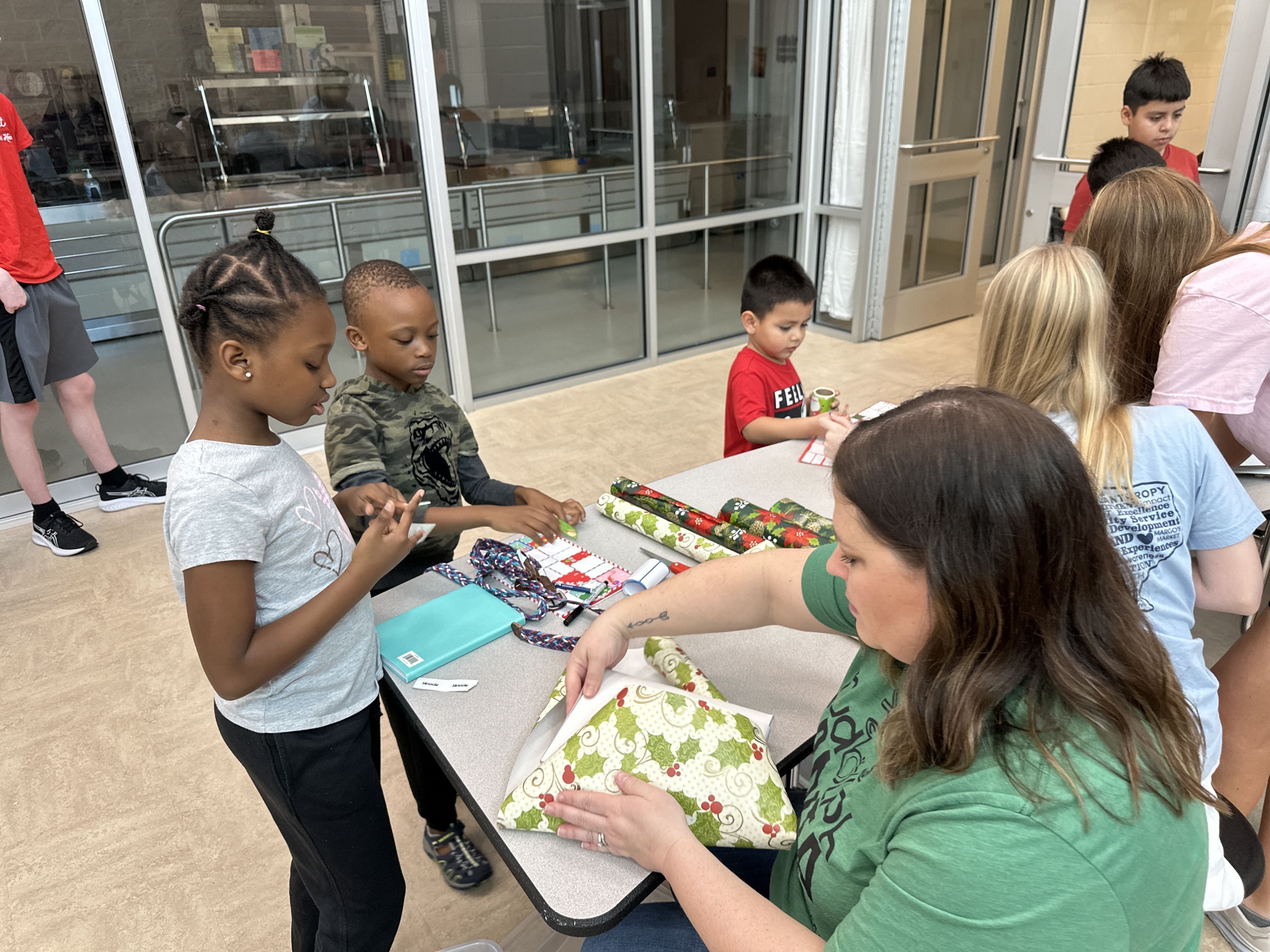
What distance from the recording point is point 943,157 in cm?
499

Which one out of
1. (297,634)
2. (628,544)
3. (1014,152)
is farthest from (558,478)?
(1014,152)

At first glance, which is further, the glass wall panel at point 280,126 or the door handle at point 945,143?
the door handle at point 945,143

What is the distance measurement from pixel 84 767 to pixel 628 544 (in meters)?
1.59

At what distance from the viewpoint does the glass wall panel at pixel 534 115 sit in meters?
3.81

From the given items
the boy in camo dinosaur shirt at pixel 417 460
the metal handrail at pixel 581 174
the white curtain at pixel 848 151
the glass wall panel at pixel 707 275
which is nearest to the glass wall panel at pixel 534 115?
the metal handrail at pixel 581 174

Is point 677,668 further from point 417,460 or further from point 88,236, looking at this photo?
point 88,236

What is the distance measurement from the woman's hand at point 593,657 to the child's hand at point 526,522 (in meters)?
0.40

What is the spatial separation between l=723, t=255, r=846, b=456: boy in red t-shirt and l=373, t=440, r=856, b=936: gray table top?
73cm

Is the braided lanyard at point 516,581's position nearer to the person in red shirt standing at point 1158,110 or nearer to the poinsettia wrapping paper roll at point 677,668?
the poinsettia wrapping paper roll at point 677,668

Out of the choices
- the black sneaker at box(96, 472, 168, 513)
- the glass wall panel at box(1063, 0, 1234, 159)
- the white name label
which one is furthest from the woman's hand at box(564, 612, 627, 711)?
Answer: the glass wall panel at box(1063, 0, 1234, 159)

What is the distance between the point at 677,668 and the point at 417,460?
819mm

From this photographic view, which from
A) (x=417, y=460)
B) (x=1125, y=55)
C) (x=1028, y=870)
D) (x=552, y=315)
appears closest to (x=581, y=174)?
(x=552, y=315)

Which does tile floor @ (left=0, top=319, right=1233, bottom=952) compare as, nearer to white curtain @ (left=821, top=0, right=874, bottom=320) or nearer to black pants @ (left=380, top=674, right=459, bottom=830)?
black pants @ (left=380, top=674, right=459, bottom=830)

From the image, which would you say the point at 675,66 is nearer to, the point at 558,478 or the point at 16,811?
the point at 558,478
